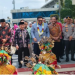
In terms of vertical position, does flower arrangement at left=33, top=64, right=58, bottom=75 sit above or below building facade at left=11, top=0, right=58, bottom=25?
below

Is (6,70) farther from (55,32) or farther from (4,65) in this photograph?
(55,32)

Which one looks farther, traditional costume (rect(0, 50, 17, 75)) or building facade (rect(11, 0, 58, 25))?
building facade (rect(11, 0, 58, 25))

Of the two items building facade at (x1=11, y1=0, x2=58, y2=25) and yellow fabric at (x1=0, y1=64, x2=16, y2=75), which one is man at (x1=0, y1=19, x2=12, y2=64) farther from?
building facade at (x1=11, y1=0, x2=58, y2=25)

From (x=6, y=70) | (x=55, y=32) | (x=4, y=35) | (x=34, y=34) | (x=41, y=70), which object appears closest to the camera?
(x=41, y=70)

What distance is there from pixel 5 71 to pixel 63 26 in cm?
438

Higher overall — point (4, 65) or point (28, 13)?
point (28, 13)

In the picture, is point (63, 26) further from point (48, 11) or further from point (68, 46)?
point (48, 11)

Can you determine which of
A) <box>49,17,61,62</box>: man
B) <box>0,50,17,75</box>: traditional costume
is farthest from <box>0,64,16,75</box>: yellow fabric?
<box>49,17,61,62</box>: man

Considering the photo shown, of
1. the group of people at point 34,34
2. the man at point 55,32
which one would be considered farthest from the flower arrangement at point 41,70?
the man at point 55,32

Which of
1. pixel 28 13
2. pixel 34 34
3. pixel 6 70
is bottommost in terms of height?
pixel 6 70

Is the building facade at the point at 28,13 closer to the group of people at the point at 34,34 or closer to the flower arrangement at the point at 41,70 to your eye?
the group of people at the point at 34,34

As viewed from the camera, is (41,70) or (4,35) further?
(4,35)

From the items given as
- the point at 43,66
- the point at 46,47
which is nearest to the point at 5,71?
the point at 43,66

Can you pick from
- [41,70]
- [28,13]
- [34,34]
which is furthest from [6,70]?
[28,13]
